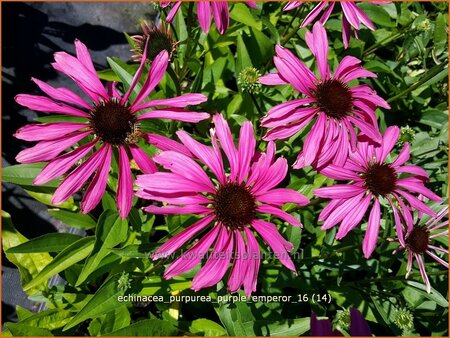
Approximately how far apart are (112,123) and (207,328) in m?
0.59

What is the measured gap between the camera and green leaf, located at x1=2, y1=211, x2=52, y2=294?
1076 millimetres

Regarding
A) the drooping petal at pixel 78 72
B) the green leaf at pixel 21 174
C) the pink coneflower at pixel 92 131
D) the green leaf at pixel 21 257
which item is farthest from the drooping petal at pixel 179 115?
the green leaf at pixel 21 257

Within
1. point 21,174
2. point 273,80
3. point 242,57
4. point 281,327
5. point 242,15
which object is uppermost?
point 242,15

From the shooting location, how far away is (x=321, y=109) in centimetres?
87

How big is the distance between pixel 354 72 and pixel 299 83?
150 millimetres

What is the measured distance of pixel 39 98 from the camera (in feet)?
2.41

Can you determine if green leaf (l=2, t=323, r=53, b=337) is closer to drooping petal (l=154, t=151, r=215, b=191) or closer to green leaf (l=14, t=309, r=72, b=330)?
green leaf (l=14, t=309, r=72, b=330)

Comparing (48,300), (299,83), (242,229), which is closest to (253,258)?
(242,229)

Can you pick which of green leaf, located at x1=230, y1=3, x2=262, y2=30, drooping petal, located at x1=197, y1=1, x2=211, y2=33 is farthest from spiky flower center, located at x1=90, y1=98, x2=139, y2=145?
green leaf, located at x1=230, y1=3, x2=262, y2=30

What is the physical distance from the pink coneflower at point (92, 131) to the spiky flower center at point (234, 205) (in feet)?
0.45

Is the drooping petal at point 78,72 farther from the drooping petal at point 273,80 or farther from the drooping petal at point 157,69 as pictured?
the drooping petal at point 273,80

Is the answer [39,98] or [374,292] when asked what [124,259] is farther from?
[374,292]

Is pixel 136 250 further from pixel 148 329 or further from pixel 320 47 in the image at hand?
pixel 320 47

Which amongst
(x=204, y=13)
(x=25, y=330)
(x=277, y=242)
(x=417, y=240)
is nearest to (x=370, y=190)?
(x=417, y=240)
